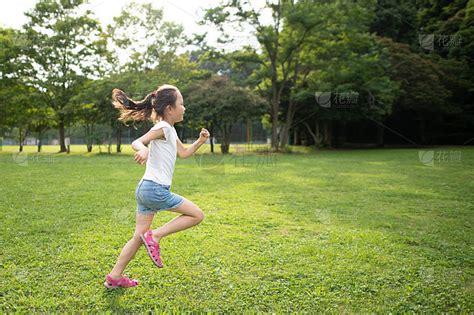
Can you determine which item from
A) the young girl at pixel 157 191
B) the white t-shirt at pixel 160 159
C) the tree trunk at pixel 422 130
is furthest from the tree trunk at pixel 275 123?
the white t-shirt at pixel 160 159

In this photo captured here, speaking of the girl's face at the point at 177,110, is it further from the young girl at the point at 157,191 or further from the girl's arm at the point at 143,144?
the girl's arm at the point at 143,144

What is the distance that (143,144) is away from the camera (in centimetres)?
267

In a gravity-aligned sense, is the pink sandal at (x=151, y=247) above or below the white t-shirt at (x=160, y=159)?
below

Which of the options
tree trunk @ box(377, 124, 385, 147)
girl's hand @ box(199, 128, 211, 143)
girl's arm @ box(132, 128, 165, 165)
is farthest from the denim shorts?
tree trunk @ box(377, 124, 385, 147)

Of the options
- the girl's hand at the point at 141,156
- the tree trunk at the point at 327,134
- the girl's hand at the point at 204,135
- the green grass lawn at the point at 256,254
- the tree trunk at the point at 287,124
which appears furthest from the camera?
the tree trunk at the point at 327,134

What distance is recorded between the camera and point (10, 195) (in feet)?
23.6

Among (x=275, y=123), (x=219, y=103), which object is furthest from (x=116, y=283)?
(x=275, y=123)

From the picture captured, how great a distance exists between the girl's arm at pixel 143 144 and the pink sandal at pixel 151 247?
2.36 ft

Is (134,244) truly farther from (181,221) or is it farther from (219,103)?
(219,103)

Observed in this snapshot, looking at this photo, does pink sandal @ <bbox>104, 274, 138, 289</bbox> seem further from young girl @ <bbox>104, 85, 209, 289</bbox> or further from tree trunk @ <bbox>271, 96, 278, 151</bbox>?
tree trunk @ <bbox>271, 96, 278, 151</bbox>

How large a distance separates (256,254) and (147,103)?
1.93 meters

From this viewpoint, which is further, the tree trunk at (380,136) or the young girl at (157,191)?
the tree trunk at (380,136)

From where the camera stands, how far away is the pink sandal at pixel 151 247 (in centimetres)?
290

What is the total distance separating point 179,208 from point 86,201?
436cm
